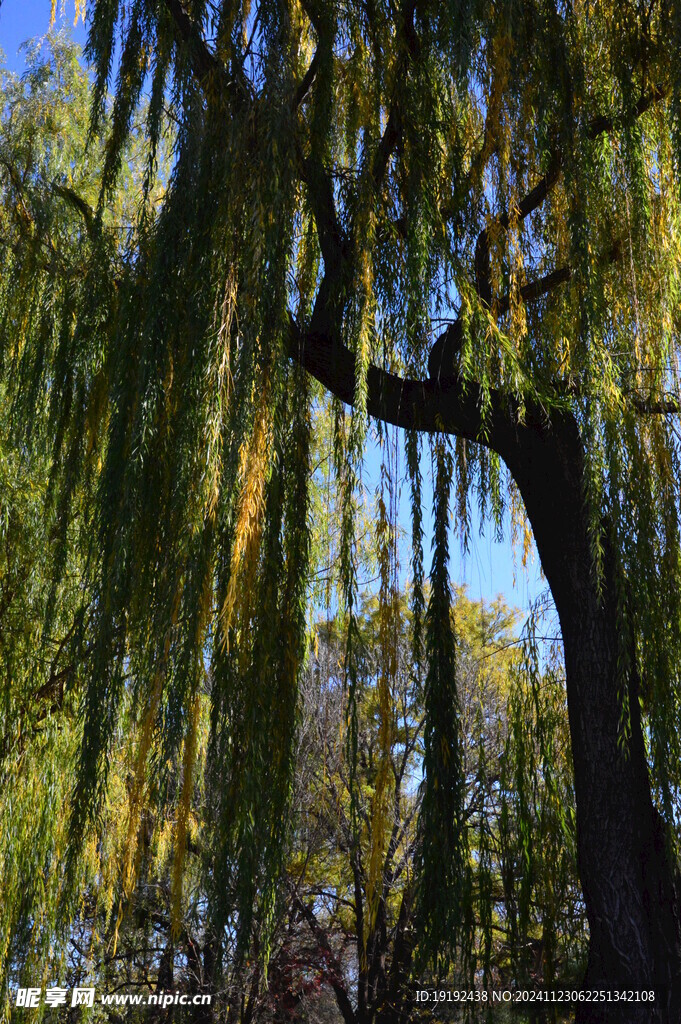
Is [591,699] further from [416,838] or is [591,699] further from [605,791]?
[416,838]

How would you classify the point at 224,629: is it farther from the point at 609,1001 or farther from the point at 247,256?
the point at 609,1001

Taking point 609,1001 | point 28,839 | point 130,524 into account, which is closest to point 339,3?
point 130,524

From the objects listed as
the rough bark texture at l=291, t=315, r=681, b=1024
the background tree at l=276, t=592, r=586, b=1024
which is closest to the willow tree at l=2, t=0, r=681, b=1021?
the rough bark texture at l=291, t=315, r=681, b=1024

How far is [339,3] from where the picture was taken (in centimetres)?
262

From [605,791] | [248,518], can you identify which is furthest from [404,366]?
[605,791]

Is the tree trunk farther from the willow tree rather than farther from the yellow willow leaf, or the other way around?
the yellow willow leaf

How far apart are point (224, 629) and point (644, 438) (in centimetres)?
122

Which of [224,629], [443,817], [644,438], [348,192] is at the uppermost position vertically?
[348,192]

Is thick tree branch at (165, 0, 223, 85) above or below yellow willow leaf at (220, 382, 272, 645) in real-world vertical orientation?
above

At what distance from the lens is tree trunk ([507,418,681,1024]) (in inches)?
84.3

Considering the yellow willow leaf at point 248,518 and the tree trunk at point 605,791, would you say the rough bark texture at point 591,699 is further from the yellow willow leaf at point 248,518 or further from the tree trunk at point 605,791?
the yellow willow leaf at point 248,518

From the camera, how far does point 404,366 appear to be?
2459 millimetres

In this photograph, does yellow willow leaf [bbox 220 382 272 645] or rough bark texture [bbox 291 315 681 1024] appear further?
rough bark texture [bbox 291 315 681 1024]

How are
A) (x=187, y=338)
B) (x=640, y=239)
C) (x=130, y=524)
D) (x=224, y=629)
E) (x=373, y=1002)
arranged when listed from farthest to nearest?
(x=373, y=1002)
(x=640, y=239)
(x=187, y=338)
(x=130, y=524)
(x=224, y=629)
